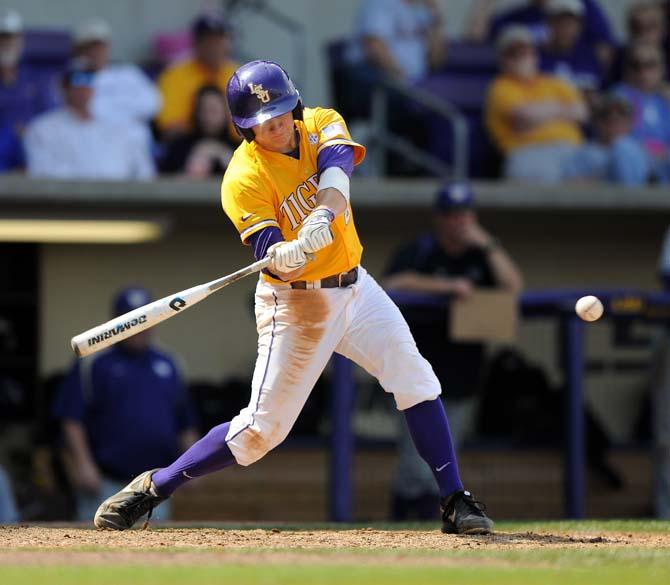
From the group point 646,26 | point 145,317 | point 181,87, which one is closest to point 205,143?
point 181,87

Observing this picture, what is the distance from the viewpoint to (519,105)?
31.8 feet

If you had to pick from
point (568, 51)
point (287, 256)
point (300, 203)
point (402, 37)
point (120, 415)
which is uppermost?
point (402, 37)

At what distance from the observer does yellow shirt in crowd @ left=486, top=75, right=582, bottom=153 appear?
31.8 ft

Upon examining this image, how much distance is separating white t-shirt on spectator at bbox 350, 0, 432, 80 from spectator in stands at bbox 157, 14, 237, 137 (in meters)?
1.00

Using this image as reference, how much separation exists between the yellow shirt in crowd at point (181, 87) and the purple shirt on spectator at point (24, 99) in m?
0.73

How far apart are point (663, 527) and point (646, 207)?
12.3 ft

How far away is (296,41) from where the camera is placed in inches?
432

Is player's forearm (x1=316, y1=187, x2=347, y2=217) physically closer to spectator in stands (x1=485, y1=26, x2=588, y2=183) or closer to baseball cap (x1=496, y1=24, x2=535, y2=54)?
spectator in stands (x1=485, y1=26, x2=588, y2=183)

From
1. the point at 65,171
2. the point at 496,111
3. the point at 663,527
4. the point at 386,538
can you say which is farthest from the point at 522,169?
the point at 386,538

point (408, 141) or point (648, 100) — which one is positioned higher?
point (648, 100)

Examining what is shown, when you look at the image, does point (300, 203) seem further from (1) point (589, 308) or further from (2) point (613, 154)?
(2) point (613, 154)

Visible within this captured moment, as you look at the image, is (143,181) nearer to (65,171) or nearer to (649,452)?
(65,171)

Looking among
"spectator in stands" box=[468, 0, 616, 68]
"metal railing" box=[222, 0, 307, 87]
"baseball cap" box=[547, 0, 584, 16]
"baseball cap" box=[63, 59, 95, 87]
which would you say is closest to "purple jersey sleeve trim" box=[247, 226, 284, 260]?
"baseball cap" box=[63, 59, 95, 87]

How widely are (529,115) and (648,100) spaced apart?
1.14 metres
